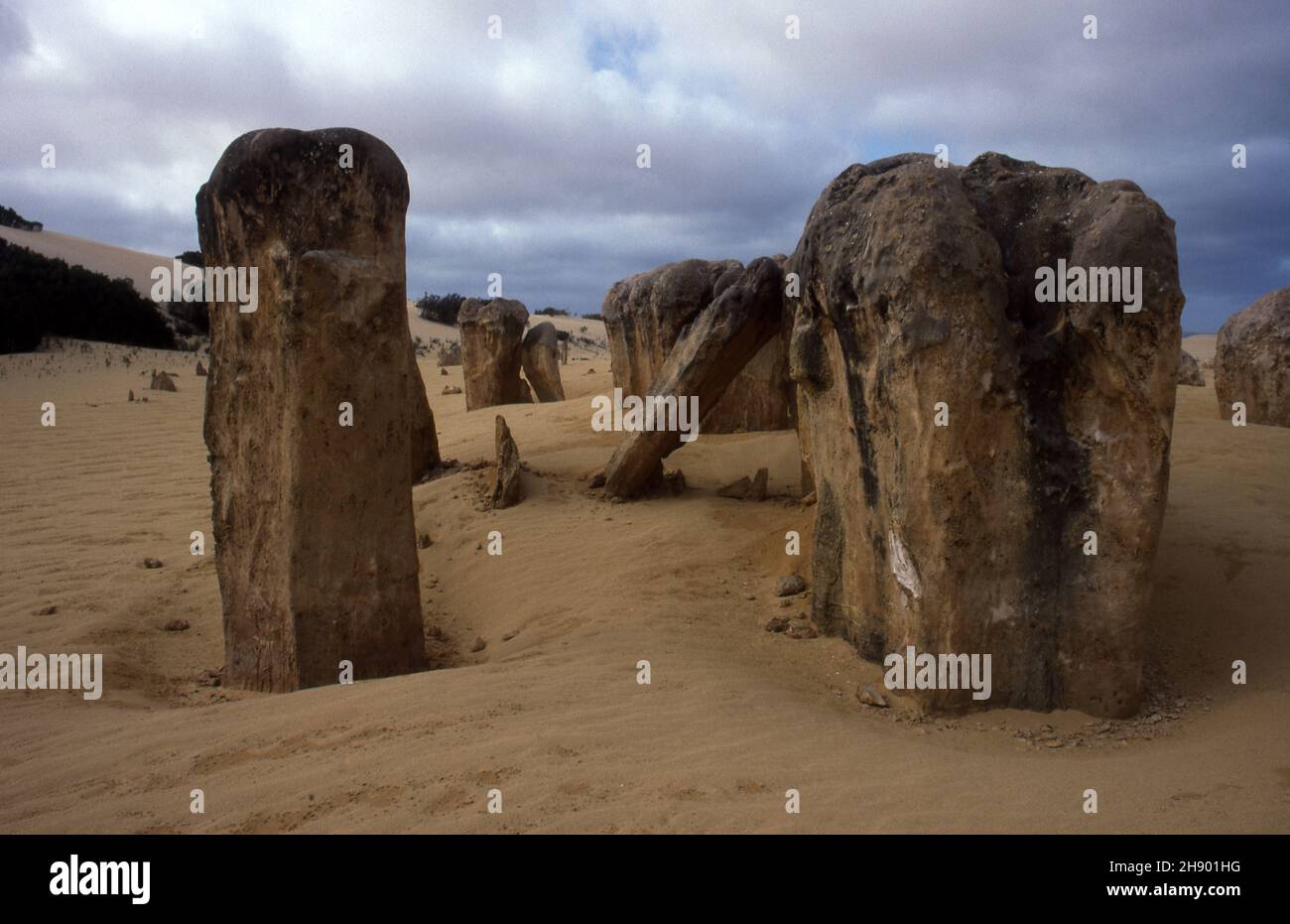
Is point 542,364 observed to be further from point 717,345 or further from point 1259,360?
point 1259,360

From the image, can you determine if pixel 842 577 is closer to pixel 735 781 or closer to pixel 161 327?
pixel 735 781

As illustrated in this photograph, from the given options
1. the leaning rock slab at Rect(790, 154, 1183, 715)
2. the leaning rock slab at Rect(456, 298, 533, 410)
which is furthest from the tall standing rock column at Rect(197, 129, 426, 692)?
the leaning rock slab at Rect(456, 298, 533, 410)

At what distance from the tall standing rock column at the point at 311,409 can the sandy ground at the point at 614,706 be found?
467 mm

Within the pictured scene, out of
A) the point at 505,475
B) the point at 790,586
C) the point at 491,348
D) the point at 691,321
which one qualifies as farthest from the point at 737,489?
the point at 491,348

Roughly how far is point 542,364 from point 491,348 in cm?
99

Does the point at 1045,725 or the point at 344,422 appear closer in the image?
the point at 1045,725

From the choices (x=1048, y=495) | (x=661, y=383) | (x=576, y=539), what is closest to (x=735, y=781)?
(x=1048, y=495)

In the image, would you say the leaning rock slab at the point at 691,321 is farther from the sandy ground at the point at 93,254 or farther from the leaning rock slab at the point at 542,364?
the sandy ground at the point at 93,254

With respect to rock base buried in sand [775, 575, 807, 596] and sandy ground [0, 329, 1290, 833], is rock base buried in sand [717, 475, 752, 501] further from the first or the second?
rock base buried in sand [775, 575, 807, 596]

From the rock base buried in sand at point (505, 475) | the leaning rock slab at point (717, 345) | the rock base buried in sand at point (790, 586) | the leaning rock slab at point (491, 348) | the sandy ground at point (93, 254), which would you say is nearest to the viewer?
the rock base buried in sand at point (790, 586)

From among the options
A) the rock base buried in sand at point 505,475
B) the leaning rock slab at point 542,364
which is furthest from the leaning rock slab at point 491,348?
the rock base buried in sand at point 505,475

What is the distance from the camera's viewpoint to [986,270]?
4430 millimetres

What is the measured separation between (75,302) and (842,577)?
20.2m

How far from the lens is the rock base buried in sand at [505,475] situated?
323 inches
